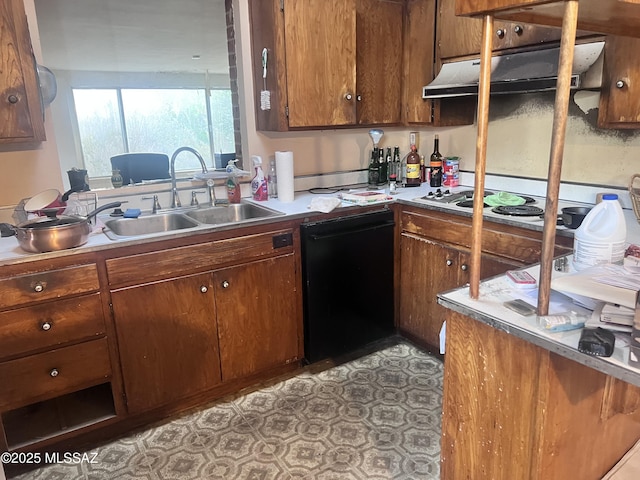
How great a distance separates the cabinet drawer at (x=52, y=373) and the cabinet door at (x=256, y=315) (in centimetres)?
56

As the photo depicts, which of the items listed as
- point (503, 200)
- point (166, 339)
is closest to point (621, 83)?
point (503, 200)

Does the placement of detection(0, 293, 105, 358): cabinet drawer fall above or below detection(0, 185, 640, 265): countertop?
below

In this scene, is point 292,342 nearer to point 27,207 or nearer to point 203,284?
point 203,284

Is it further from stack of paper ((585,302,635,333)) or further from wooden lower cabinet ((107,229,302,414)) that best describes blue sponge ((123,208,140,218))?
stack of paper ((585,302,635,333))

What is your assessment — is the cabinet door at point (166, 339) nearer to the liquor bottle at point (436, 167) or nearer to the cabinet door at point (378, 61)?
the cabinet door at point (378, 61)

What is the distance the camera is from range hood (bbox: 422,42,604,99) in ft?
6.72

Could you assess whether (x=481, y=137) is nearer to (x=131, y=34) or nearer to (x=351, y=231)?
(x=351, y=231)

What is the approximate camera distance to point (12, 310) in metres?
1.83

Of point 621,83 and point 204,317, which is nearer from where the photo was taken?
point 621,83

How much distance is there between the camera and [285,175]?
275 centimetres

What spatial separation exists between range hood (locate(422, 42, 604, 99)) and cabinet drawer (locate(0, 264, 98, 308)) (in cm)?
205

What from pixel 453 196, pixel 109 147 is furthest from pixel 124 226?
pixel 109 147

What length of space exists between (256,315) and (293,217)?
0.54m

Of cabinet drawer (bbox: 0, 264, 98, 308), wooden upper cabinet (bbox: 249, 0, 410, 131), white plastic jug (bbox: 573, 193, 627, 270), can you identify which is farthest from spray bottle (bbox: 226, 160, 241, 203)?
white plastic jug (bbox: 573, 193, 627, 270)
